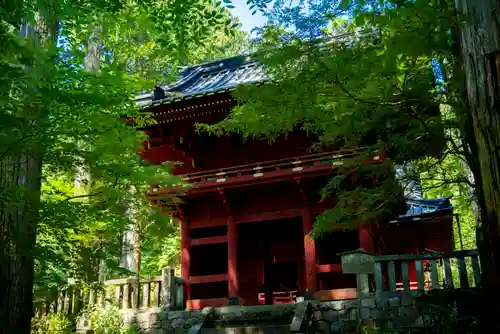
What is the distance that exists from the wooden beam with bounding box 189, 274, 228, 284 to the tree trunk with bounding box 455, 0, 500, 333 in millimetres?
7654

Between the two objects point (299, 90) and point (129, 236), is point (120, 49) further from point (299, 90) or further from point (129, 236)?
point (299, 90)

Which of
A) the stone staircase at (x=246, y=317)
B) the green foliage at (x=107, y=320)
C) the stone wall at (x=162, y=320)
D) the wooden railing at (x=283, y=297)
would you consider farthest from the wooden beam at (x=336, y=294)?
the wooden railing at (x=283, y=297)

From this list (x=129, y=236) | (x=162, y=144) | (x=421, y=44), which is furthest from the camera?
(x=129, y=236)

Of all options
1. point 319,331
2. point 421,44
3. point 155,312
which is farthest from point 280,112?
point 155,312

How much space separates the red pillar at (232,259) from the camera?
35.4ft

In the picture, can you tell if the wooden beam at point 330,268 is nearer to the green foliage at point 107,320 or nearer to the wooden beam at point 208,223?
the wooden beam at point 208,223

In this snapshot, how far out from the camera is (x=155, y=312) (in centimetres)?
1018

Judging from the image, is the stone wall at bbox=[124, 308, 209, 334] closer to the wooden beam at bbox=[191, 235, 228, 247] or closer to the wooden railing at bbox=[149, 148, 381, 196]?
the wooden beam at bbox=[191, 235, 228, 247]

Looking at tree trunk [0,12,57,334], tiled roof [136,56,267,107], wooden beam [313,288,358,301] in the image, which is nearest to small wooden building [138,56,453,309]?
wooden beam [313,288,358,301]

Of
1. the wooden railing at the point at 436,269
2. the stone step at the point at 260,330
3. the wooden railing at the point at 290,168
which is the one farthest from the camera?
the wooden railing at the point at 290,168

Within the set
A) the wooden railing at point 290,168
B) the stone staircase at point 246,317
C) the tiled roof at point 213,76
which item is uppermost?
the tiled roof at point 213,76

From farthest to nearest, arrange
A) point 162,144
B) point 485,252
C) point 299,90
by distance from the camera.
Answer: point 162,144, point 299,90, point 485,252

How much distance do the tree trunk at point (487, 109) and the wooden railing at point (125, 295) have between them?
7.63m

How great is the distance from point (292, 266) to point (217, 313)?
6.69 meters
